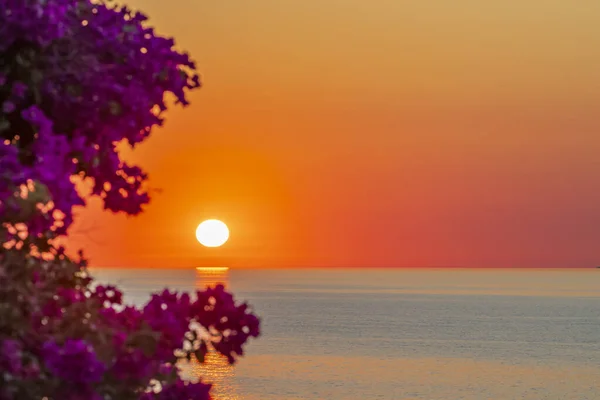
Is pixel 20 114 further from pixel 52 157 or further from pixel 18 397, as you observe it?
pixel 18 397

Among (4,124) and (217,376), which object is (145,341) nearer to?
(4,124)

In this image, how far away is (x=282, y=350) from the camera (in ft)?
312

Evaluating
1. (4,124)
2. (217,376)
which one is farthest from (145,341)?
(217,376)

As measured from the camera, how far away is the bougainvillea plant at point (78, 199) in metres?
8.25

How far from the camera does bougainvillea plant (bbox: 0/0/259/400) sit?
27.1 ft

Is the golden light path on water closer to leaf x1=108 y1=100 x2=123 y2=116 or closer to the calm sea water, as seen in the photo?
the calm sea water

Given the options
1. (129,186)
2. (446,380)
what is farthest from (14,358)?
(446,380)

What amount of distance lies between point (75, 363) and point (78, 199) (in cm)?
123

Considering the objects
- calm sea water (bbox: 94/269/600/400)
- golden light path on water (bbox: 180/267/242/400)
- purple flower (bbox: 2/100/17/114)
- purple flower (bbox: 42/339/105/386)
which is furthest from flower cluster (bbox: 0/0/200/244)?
golden light path on water (bbox: 180/267/242/400)

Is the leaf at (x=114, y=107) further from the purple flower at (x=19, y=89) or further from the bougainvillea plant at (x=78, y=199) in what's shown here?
the purple flower at (x=19, y=89)

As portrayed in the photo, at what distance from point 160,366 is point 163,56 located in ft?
9.02

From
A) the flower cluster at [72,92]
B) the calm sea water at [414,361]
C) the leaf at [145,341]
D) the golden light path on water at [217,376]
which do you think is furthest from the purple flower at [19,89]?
the golden light path on water at [217,376]

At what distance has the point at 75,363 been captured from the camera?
8.20 metres

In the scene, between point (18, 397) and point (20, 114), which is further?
point (20, 114)
